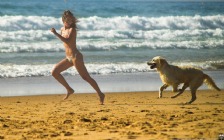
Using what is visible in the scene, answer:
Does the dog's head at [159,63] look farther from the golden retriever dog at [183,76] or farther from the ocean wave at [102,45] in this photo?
the ocean wave at [102,45]

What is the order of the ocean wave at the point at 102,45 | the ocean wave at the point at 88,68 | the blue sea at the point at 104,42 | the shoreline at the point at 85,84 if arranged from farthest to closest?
the ocean wave at the point at 102,45 < the blue sea at the point at 104,42 < the ocean wave at the point at 88,68 < the shoreline at the point at 85,84

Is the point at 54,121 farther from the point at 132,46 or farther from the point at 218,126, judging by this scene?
the point at 132,46

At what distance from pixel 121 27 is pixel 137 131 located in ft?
78.9

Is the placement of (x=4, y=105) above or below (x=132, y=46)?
below

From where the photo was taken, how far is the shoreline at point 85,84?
13.1m

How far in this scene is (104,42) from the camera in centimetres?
2423

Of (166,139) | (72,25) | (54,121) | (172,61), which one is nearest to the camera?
(166,139)

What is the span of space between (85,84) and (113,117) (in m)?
4.84

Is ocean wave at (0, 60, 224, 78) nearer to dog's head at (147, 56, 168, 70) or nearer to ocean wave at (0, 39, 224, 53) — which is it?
dog's head at (147, 56, 168, 70)

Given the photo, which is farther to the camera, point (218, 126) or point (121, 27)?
point (121, 27)

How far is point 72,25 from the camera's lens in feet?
35.4

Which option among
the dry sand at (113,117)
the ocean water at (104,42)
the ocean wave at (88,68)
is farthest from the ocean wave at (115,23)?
the dry sand at (113,117)

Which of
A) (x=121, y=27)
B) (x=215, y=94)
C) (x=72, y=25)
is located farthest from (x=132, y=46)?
(x=72, y=25)

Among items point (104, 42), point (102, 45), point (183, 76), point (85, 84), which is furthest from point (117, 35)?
point (183, 76)
